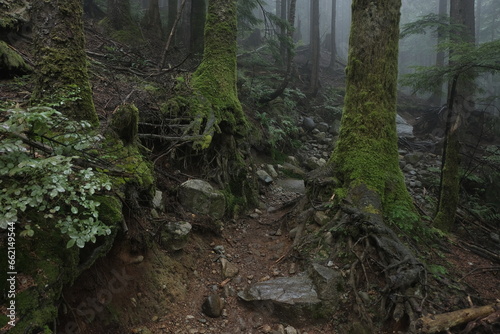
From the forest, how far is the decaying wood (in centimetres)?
2

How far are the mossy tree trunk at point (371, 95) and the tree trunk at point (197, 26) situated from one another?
6.24 m

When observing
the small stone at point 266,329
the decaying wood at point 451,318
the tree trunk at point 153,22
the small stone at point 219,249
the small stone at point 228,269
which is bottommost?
the small stone at point 266,329

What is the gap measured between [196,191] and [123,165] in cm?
181

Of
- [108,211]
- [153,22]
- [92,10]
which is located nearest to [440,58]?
[153,22]

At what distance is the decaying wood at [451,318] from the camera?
2.80 meters

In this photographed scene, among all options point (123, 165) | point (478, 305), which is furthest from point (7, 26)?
point (478, 305)

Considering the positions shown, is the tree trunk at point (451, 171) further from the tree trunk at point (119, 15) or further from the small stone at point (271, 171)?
the tree trunk at point (119, 15)

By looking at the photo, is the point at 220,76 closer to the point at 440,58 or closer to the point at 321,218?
the point at 321,218

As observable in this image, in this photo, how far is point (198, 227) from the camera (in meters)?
4.69

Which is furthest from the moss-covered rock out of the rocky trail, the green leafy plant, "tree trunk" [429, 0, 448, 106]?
"tree trunk" [429, 0, 448, 106]

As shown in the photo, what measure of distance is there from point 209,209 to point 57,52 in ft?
10.1

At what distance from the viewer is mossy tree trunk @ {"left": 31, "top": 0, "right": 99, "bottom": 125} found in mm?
3287

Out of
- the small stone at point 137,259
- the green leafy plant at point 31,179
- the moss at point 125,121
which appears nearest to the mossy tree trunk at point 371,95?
the small stone at point 137,259

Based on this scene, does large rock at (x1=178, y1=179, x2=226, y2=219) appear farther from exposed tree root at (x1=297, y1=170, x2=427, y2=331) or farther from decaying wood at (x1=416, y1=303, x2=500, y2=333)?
decaying wood at (x1=416, y1=303, x2=500, y2=333)
